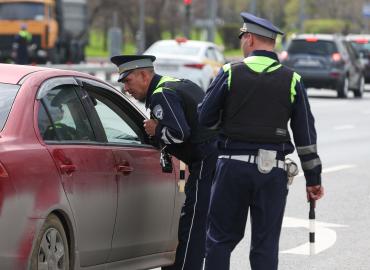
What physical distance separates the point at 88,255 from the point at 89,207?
0.90ft

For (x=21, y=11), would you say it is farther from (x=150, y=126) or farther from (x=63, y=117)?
(x=63, y=117)

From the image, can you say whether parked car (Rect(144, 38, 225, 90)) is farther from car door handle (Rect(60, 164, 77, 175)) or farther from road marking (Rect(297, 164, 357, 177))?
car door handle (Rect(60, 164, 77, 175))

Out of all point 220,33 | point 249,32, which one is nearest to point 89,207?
point 249,32

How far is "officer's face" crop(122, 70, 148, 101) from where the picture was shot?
7125 millimetres

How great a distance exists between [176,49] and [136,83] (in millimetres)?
22685

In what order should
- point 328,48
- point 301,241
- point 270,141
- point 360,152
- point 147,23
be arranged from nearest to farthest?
point 270,141
point 301,241
point 360,152
point 328,48
point 147,23

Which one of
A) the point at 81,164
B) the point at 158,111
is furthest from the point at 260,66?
the point at 81,164

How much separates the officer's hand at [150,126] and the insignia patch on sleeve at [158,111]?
0.06 m

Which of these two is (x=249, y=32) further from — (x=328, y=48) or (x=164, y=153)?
(x=328, y=48)

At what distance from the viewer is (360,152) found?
18.7 meters

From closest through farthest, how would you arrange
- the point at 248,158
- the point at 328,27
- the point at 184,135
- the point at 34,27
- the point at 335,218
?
the point at 248,158 → the point at 184,135 → the point at 335,218 → the point at 34,27 → the point at 328,27

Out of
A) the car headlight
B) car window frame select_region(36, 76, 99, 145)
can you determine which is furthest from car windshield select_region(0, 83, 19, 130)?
the car headlight

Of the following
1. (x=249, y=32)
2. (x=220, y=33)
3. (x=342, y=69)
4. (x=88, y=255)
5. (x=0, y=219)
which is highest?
(x=249, y=32)

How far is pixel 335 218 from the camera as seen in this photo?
37.5 ft
